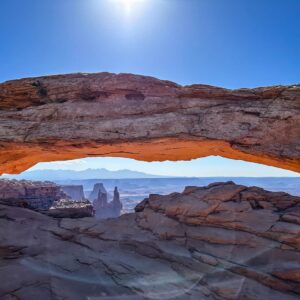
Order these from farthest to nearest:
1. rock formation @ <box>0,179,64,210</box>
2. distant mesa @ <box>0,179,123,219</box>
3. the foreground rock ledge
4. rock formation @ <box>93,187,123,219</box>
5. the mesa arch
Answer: rock formation @ <box>93,187,123,219</box> < rock formation @ <box>0,179,64,210</box> < distant mesa @ <box>0,179,123,219</box> < the mesa arch < the foreground rock ledge

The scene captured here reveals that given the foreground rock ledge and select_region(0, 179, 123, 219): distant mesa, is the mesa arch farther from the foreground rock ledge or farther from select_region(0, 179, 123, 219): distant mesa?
select_region(0, 179, 123, 219): distant mesa

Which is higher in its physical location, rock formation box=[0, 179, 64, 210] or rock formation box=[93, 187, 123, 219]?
rock formation box=[0, 179, 64, 210]

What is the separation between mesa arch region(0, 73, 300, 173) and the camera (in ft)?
54.4

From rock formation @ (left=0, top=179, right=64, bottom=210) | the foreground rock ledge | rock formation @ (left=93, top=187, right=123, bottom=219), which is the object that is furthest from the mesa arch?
rock formation @ (left=93, top=187, right=123, bottom=219)

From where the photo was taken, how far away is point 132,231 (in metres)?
18.4

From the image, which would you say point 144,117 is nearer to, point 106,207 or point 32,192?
point 32,192

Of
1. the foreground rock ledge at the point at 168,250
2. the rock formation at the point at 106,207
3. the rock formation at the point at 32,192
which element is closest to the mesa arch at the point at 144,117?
the foreground rock ledge at the point at 168,250

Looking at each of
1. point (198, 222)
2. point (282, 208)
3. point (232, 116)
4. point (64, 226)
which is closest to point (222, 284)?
point (198, 222)

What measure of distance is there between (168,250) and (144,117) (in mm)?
7639

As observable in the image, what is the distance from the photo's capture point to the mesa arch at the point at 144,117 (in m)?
16.6

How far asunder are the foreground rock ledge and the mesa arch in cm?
352

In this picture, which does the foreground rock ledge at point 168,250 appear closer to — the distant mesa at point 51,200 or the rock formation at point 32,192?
the distant mesa at point 51,200

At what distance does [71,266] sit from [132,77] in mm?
11037

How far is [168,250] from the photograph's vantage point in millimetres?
16344
